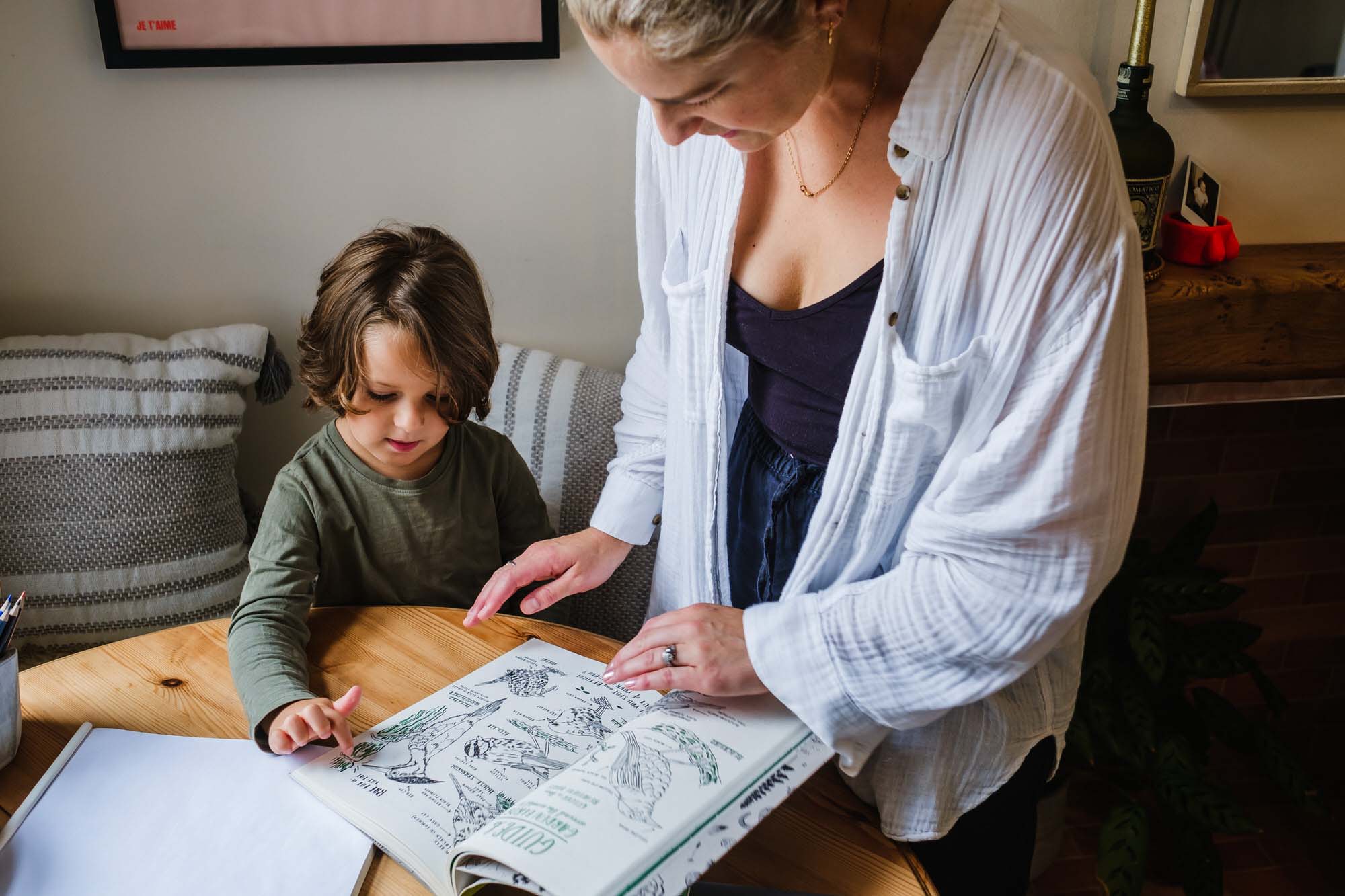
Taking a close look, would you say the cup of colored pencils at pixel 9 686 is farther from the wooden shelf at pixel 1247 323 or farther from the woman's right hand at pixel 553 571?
the wooden shelf at pixel 1247 323

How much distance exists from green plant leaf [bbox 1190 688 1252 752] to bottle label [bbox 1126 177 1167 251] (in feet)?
2.92

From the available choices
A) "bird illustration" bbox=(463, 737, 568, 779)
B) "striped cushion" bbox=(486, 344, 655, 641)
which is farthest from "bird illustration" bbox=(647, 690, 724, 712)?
"striped cushion" bbox=(486, 344, 655, 641)

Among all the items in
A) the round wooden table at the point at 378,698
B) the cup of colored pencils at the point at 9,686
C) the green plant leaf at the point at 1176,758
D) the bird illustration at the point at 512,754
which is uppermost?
the cup of colored pencils at the point at 9,686

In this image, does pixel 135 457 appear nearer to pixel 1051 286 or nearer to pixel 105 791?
pixel 105 791

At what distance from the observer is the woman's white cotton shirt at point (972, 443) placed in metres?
0.72

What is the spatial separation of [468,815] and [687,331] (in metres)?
0.50

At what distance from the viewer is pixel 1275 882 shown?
195 centimetres

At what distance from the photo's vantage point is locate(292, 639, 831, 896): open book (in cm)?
67

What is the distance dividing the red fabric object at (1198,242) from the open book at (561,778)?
125 centimetres

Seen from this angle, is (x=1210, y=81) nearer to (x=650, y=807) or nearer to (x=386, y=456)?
(x=386, y=456)

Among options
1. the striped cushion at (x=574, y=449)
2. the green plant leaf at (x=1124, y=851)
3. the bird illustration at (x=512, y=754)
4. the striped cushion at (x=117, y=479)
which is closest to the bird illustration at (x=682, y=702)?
the bird illustration at (x=512, y=754)

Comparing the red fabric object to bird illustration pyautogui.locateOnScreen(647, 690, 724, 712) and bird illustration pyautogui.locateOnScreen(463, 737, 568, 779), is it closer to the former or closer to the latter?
bird illustration pyautogui.locateOnScreen(647, 690, 724, 712)

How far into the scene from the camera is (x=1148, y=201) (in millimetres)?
1527

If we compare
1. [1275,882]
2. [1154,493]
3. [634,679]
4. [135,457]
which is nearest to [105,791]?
[634,679]
